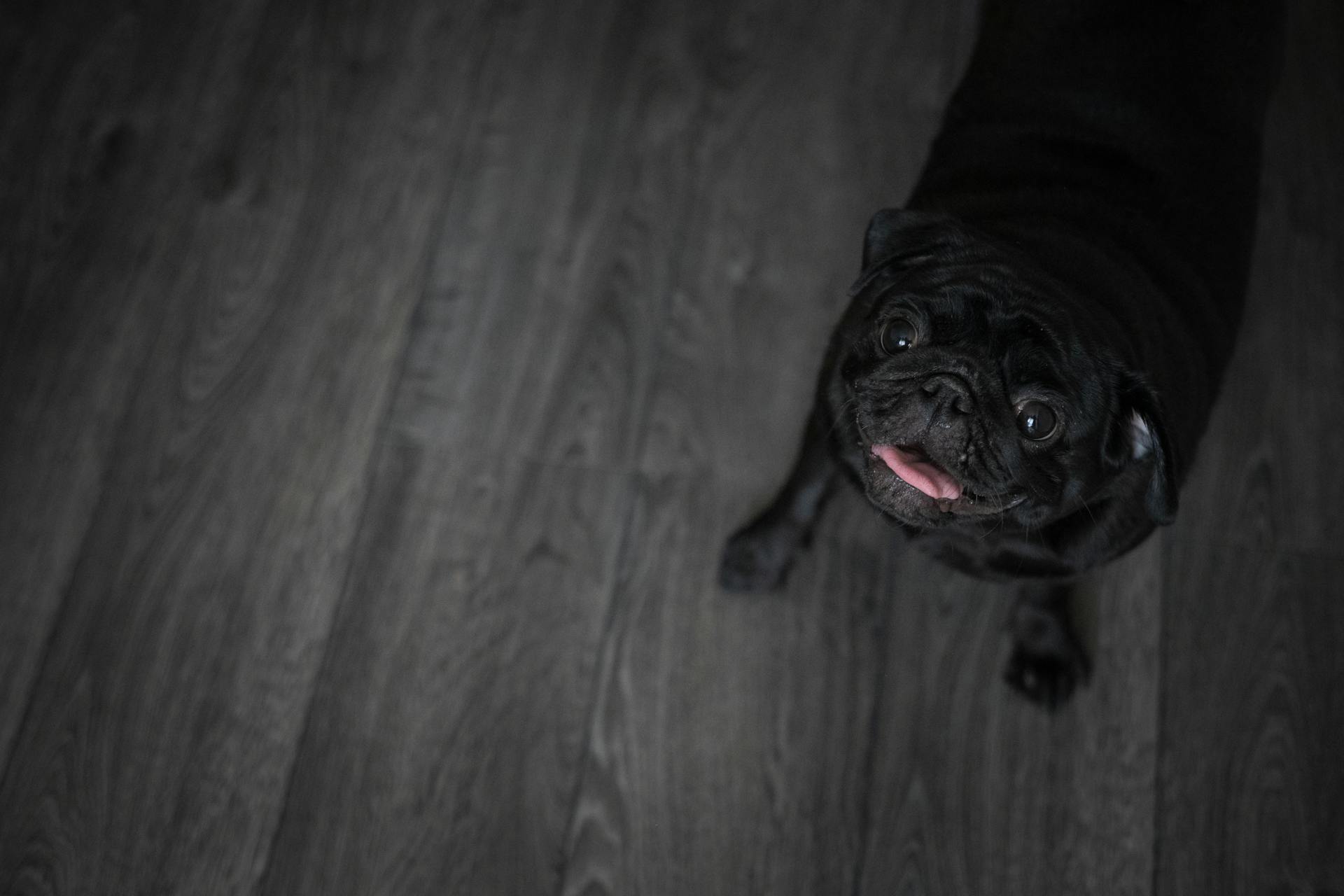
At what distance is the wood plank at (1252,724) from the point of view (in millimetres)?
2064

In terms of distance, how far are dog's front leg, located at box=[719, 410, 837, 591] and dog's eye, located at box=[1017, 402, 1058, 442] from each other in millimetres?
449

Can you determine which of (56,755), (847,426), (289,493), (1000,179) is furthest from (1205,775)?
(56,755)

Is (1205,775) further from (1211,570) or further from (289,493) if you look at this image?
(289,493)

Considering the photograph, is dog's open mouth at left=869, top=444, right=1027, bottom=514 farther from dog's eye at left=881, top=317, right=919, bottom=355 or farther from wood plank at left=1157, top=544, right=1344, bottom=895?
wood plank at left=1157, top=544, right=1344, bottom=895

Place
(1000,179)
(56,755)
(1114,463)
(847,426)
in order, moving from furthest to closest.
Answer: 1. (56,755)
2. (1000,179)
3. (847,426)
4. (1114,463)

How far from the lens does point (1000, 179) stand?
1955 millimetres

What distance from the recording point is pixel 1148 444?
1610 mm

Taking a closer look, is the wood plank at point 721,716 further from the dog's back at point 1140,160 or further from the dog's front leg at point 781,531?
the dog's back at point 1140,160

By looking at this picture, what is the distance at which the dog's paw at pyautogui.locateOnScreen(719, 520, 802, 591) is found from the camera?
2.14m

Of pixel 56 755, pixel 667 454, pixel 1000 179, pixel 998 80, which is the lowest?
pixel 56 755

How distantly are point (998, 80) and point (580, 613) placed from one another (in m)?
1.29

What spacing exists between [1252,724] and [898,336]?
117 cm

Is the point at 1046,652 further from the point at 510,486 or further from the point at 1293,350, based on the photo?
the point at 510,486

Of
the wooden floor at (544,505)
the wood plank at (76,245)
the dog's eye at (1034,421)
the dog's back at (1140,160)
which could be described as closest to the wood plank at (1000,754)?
the wooden floor at (544,505)
